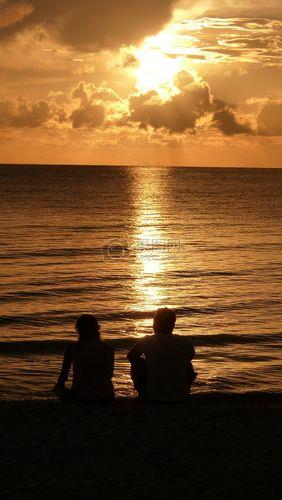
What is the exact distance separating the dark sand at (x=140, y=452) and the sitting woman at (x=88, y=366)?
0.21m

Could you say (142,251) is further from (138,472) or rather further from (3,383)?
(138,472)

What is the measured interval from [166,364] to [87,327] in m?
1.15

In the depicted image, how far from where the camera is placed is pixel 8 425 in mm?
9984

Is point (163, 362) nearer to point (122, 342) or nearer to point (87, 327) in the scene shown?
point (87, 327)

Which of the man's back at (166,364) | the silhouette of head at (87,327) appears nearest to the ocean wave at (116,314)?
the silhouette of head at (87,327)

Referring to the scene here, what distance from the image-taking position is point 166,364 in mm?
10336

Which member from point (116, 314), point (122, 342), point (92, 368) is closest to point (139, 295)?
point (116, 314)

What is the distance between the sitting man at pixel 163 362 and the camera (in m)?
10.2

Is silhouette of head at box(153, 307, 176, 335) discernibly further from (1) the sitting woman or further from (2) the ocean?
(2) the ocean

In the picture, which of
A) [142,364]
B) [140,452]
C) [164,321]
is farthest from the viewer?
[142,364]

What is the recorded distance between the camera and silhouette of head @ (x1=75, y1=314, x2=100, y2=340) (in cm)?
1040

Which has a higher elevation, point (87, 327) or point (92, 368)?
point (87, 327)

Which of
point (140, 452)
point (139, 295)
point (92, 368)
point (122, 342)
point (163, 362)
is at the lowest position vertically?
point (140, 452)

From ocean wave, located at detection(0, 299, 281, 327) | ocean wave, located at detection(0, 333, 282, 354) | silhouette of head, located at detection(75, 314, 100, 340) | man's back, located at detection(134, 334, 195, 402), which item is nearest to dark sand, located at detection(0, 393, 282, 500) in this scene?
man's back, located at detection(134, 334, 195, 402)
